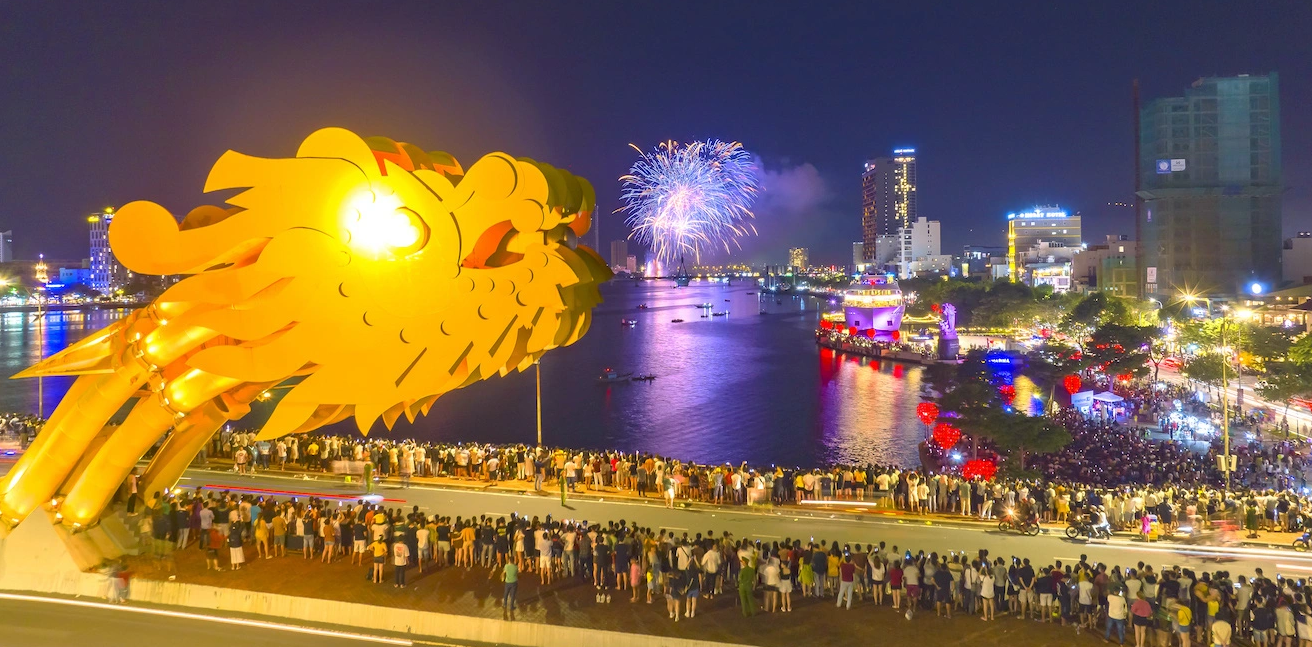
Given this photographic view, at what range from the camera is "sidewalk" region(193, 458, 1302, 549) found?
1598 centimetres

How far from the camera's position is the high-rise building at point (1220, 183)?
7206 cm

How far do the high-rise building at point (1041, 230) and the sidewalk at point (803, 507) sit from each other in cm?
15472

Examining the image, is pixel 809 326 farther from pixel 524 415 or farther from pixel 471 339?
pixel 471 339

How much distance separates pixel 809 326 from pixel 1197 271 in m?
50.2

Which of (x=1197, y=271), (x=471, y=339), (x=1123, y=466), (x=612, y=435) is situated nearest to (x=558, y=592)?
(x=471, y=339)

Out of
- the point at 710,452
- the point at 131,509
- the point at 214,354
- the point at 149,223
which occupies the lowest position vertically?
the point at 710,452

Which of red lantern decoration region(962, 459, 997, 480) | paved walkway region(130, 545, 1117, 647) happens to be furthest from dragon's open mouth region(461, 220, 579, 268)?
red lantern decoration region(962, 459, 997, 480)

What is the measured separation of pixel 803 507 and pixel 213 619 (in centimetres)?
1153

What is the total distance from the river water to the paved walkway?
24354mm

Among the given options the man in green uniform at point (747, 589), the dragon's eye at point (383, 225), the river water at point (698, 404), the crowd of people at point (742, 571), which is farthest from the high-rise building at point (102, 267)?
the man in green uniform at point (747, 589)

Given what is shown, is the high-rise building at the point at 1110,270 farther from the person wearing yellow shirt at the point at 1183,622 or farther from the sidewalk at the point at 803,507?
the person wearing yellow shirt at the point at 1183,622

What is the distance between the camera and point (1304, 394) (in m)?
31.2

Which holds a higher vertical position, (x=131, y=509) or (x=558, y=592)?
(x=131, y=509)

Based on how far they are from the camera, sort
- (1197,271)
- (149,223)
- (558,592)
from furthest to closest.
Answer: (1197,271), (558,592), (149,223)
